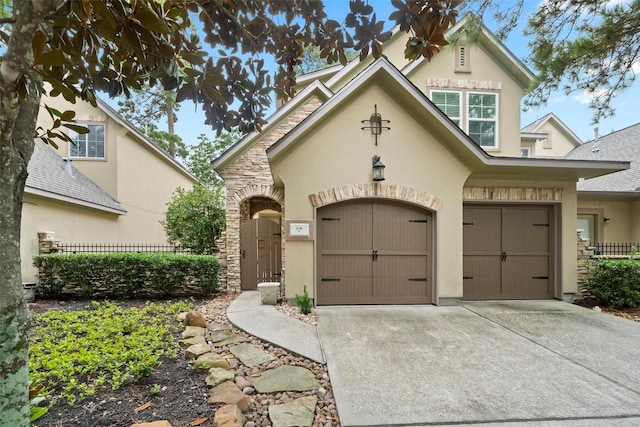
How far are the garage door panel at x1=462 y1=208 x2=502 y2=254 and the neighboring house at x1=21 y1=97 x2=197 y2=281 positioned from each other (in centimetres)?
1027

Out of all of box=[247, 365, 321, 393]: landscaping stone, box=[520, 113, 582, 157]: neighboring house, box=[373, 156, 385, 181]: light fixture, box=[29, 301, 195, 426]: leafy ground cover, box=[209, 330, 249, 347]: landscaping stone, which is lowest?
box=[209, 330, 249, 347]: landscaping stone

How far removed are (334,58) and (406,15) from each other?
96 cm

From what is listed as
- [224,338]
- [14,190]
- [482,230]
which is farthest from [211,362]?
[482,230]

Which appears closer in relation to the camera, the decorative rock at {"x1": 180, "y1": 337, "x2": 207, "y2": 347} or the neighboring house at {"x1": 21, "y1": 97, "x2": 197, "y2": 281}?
the decorative rock at {"x1": 180, "y1": 337, "x2": 207, "y2": 347}

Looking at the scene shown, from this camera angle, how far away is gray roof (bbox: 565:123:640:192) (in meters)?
10.5

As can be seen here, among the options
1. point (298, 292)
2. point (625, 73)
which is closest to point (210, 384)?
point (298, 292)

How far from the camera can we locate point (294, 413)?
269 cm

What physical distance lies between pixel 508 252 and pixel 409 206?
269 centimetres

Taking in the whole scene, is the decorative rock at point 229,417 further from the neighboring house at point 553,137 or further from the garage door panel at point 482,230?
the neighboring house at point 553,137

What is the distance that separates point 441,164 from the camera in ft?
21.4

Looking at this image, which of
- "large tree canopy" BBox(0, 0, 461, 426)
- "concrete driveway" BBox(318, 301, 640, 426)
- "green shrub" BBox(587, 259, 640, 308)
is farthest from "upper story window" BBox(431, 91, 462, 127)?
"large tree canopy" BBox(0, 0, 461, 426)

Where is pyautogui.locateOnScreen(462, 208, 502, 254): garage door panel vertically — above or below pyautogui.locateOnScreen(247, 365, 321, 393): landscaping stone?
above

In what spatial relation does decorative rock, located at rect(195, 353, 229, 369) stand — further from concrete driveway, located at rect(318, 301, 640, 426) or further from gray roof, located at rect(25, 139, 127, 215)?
gray roof, located at rect(25, 139, 127, 215)

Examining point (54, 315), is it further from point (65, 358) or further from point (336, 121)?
point (336, 121)
